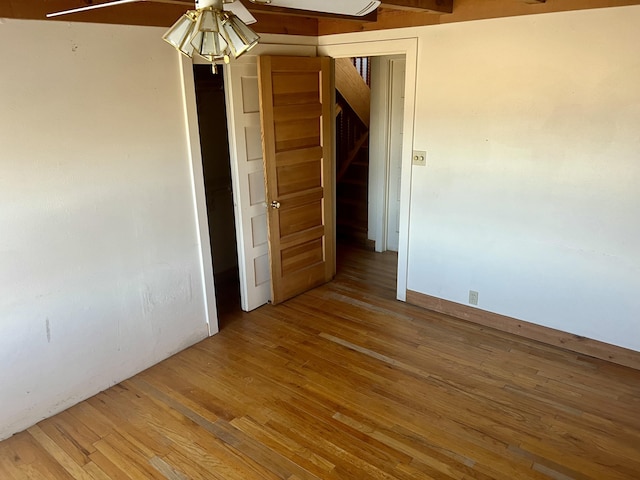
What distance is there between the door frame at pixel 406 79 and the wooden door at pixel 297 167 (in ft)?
0.55

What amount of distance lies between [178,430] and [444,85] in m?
2.90

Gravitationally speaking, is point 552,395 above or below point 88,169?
below

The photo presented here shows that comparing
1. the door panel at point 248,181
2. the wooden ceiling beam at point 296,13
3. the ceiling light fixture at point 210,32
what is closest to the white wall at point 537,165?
the wooden ceiling beam at point 296,13

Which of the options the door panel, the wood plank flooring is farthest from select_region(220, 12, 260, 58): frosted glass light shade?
the door panel

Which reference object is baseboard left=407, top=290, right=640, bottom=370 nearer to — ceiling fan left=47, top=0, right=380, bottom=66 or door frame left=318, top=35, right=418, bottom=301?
door frame left=318, top=35, right=418, bottom=301

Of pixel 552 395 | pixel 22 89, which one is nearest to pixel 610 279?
pixel 552 395

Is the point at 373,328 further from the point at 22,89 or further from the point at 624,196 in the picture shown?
the point at 22,89

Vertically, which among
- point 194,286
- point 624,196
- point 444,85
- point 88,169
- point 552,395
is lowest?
point 552,395

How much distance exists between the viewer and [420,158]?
3.77m

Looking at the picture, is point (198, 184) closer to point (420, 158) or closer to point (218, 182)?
point (218, 182)

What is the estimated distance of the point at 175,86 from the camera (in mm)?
3080

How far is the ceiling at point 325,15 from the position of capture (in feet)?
8.06

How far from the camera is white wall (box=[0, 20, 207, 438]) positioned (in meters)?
2.46

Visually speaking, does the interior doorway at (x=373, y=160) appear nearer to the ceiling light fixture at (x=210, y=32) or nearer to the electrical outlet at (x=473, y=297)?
the electrical outlet at (x=473, y=297)
